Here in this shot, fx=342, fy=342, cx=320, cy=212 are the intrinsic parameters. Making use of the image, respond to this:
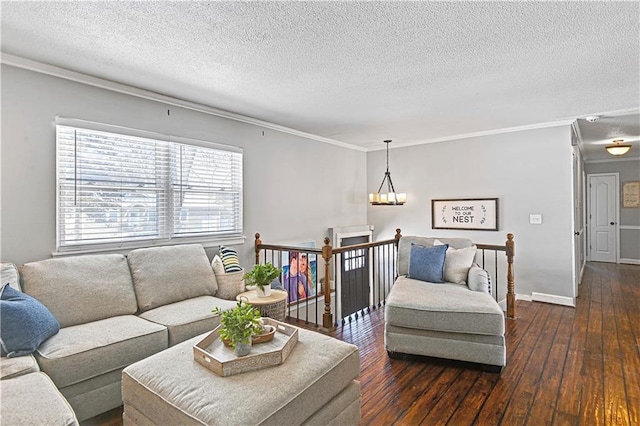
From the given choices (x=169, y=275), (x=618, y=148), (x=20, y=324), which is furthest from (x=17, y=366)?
(x=618, y=148)

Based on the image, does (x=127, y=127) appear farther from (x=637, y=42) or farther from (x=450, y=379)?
(x=637, y=42)

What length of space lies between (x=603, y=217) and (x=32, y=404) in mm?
10381

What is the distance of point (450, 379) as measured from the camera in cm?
265

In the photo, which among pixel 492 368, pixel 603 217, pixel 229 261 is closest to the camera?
pixel 492 368

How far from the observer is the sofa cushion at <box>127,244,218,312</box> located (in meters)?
2.97

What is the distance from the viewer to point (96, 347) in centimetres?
216

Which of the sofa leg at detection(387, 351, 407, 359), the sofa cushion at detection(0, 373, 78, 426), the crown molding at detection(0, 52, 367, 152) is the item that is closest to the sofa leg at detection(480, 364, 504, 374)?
the sofa leg at detection(387, 351, 407, 359)

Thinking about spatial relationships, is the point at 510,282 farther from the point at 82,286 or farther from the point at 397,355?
the point at 82,286

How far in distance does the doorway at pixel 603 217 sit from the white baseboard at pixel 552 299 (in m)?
4.88

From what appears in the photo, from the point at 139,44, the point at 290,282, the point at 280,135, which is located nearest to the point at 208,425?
the point at 139,44

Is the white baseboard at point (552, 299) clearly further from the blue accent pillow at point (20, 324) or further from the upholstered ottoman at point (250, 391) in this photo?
the blue accent pillow at point (20, 324)

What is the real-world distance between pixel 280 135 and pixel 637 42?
3.74 m

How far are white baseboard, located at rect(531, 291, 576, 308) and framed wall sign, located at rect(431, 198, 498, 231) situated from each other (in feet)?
3.52

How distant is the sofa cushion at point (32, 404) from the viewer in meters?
1.41
